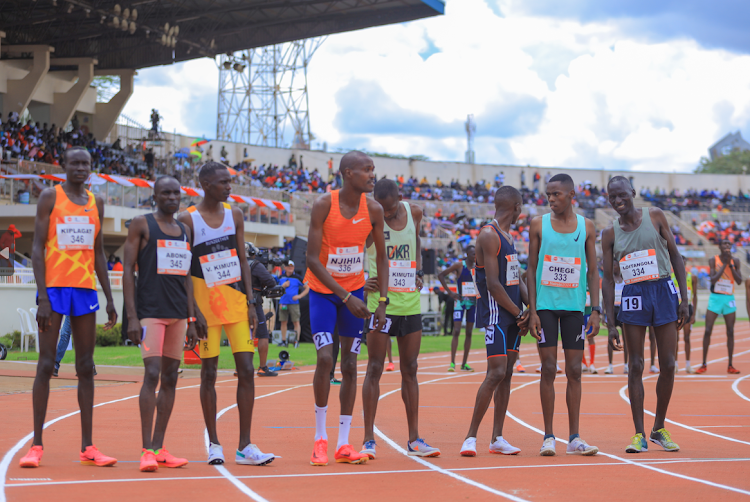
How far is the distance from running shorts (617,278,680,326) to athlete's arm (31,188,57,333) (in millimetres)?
4626

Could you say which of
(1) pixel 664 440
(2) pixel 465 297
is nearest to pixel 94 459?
(1) pixel 664 440

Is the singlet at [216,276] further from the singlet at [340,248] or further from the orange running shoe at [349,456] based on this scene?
the orange running shoe at [349,456]

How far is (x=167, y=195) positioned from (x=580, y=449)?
369 cm

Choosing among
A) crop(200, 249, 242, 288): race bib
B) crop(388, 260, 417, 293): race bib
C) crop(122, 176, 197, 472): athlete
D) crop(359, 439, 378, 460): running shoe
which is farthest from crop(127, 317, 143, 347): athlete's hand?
crop(388, 260, 417, 293): race bib

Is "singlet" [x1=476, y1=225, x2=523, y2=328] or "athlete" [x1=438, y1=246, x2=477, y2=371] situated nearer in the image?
"singlet" [x1=476, y1=225, x2=523, y2=328]

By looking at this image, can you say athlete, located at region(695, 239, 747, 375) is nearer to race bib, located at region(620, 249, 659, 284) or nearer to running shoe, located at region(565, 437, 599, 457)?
race bib, located at region(620, 249, 659, 284)

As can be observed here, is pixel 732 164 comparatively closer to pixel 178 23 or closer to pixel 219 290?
pixel 178 23

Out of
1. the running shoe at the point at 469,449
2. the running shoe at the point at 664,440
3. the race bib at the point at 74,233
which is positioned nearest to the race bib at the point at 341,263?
the running shoe at the point at 469,449

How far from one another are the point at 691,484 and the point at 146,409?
3.62 metres

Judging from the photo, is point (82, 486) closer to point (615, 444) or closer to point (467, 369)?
point (615, 444)

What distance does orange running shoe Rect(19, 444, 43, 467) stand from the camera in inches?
214

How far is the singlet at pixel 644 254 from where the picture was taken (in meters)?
6.92

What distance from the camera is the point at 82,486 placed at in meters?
4.85

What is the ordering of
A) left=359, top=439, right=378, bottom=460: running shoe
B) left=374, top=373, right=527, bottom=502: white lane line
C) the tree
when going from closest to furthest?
1. left=374, top=373, right=527, bottom=502: white lane line
2. left=359, top=439, right=378, bottom=460: running shoe
3. the tree
